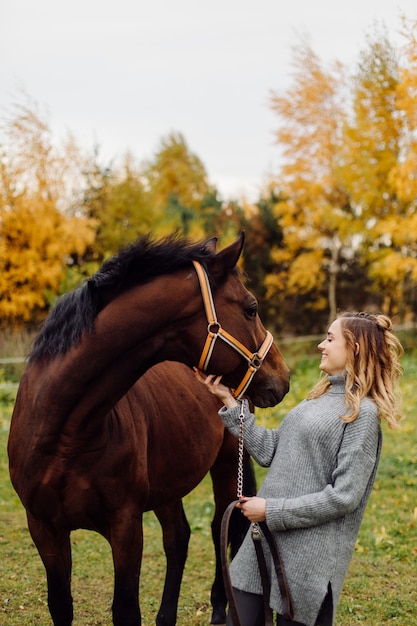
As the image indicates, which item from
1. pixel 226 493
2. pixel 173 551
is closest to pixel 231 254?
pixel 226 493

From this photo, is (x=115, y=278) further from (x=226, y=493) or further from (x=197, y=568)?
(x=197, y=568)

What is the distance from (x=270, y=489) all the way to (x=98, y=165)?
17.7 m

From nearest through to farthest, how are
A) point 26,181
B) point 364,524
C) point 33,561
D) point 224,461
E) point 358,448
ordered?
point 358,448
point 224,461
point 33,561
point 364,524
point 26,181

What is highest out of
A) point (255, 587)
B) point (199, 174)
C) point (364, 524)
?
point (199, 174)

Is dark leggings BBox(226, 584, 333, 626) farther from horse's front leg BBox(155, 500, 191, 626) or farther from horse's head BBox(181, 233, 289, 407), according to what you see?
horse's front leg BBox(155, 500, 191, 626)

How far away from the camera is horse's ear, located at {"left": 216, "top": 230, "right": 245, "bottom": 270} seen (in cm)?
263

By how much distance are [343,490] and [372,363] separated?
52 cm

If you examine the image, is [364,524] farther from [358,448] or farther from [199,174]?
[199,174]

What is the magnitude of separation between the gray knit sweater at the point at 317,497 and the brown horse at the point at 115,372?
0.37m

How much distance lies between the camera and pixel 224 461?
422 cm

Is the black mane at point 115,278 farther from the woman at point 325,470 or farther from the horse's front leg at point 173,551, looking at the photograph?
the horse's front leg at point 173,551

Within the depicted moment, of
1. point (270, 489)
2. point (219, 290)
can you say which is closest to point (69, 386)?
point (219, 290)

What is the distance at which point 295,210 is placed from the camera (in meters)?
18.9

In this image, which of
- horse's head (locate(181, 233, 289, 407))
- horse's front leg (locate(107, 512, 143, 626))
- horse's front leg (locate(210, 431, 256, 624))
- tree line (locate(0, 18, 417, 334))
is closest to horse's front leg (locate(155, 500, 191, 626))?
horse's front leg (locate(210, 431, 256, 624))
